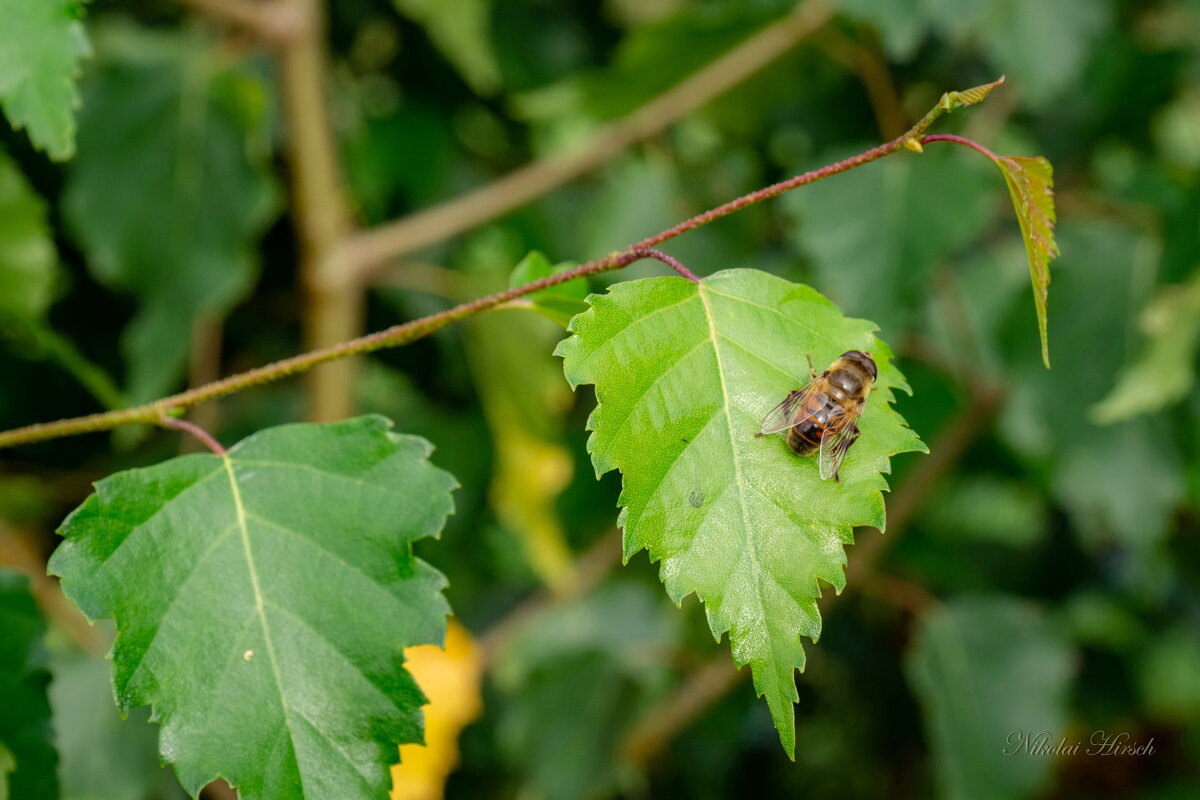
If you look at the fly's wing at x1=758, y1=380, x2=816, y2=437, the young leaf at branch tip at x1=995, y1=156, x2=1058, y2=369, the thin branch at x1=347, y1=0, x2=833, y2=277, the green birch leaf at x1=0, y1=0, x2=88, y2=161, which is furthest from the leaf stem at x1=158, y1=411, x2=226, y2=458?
the thin branch at x1=347, y1=0, x2=833, y2=277

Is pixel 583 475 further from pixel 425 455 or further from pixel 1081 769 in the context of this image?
pixel 1081 769

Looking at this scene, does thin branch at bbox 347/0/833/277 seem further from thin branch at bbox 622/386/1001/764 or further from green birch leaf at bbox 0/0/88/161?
green birch leaf at bbox 0/0/88/161

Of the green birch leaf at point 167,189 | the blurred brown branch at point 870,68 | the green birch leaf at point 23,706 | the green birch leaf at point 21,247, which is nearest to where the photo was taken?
the green birch leaf at point 23,706

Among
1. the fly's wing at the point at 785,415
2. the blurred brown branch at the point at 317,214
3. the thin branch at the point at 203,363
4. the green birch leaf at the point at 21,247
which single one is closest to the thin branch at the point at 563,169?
the blurred brown branch at the point at 317,214

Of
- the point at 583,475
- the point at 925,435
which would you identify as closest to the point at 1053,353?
the point at 925,435

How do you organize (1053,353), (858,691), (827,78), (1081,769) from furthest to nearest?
(1081,769) < (858,691) < (827,78) < (1053,353)

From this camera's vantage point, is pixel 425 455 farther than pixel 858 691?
No

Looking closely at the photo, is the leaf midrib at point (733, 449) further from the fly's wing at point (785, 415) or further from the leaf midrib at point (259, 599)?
the leaf midrib at point (259, 599)
